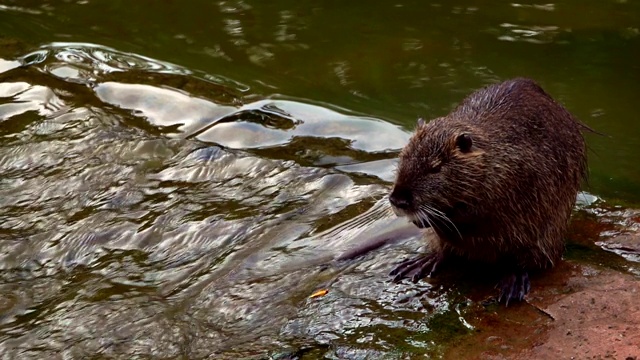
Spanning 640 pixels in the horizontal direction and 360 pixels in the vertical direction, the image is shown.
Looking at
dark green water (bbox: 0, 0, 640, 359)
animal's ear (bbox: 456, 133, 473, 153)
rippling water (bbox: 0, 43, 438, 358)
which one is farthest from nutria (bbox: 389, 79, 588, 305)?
rippling water (bbox: 0, 43, 438, 358)

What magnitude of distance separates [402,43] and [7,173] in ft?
12.1

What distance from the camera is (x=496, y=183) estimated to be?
3682 millimetres

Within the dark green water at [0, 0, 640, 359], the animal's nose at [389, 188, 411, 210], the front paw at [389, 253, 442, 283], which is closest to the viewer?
the animal's nose at [389, 188, 411, 210]

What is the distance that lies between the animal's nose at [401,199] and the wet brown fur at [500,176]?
0.05 ft

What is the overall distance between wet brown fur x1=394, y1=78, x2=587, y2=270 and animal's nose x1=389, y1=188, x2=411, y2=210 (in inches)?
0.6

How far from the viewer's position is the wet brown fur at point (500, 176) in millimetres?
3629

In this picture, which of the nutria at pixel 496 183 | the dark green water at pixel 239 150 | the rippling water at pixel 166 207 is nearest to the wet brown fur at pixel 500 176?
the nutria at pixel 496 183

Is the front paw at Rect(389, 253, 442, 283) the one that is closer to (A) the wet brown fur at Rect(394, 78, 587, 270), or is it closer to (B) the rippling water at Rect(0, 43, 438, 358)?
(A) the wet brown fur at Rect(394, 78, 587, 270)

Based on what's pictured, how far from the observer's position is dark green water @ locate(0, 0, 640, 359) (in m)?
3.78

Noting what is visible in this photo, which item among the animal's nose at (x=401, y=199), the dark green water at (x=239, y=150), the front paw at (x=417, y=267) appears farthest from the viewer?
the front paw at (x=417, y=267)

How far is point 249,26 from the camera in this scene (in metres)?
8.20

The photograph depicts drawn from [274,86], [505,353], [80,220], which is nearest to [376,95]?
[274,86]

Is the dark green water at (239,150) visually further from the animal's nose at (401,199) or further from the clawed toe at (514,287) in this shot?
the animal's nose at (401,199)

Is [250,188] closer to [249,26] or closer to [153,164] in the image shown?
[153,164]
